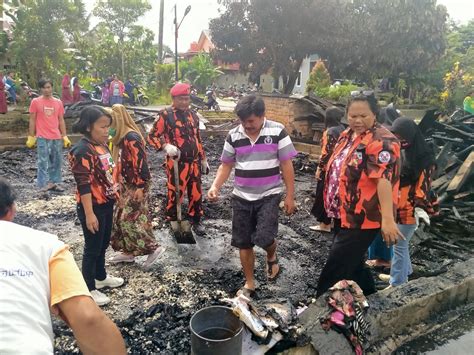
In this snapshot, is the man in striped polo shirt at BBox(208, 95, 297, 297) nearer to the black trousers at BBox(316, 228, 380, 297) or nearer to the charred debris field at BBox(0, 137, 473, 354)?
the charred debris field at BBox(0, 137, 473, 354)

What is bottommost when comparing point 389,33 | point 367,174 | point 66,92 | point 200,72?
point 66,92

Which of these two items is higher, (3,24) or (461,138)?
(3,24)

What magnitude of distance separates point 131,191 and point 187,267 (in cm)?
106

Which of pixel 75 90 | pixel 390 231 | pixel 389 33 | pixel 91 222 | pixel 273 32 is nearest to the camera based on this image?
pixel 390 231

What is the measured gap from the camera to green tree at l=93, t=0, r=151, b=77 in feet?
111

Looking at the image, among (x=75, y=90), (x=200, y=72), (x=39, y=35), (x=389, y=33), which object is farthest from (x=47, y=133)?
(x=200, y=72)

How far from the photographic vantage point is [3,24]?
24391 mm

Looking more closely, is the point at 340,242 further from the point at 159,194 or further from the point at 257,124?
the point at 159,194

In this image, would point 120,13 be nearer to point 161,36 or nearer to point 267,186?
point 161,36

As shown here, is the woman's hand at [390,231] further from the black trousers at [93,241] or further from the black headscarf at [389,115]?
the black trousers at [93,241]

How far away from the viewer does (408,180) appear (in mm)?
3771

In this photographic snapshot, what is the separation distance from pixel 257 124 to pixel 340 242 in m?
1.25

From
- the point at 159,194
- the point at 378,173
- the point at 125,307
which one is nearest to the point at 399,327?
the point at 378,173

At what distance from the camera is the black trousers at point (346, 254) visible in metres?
3.05
